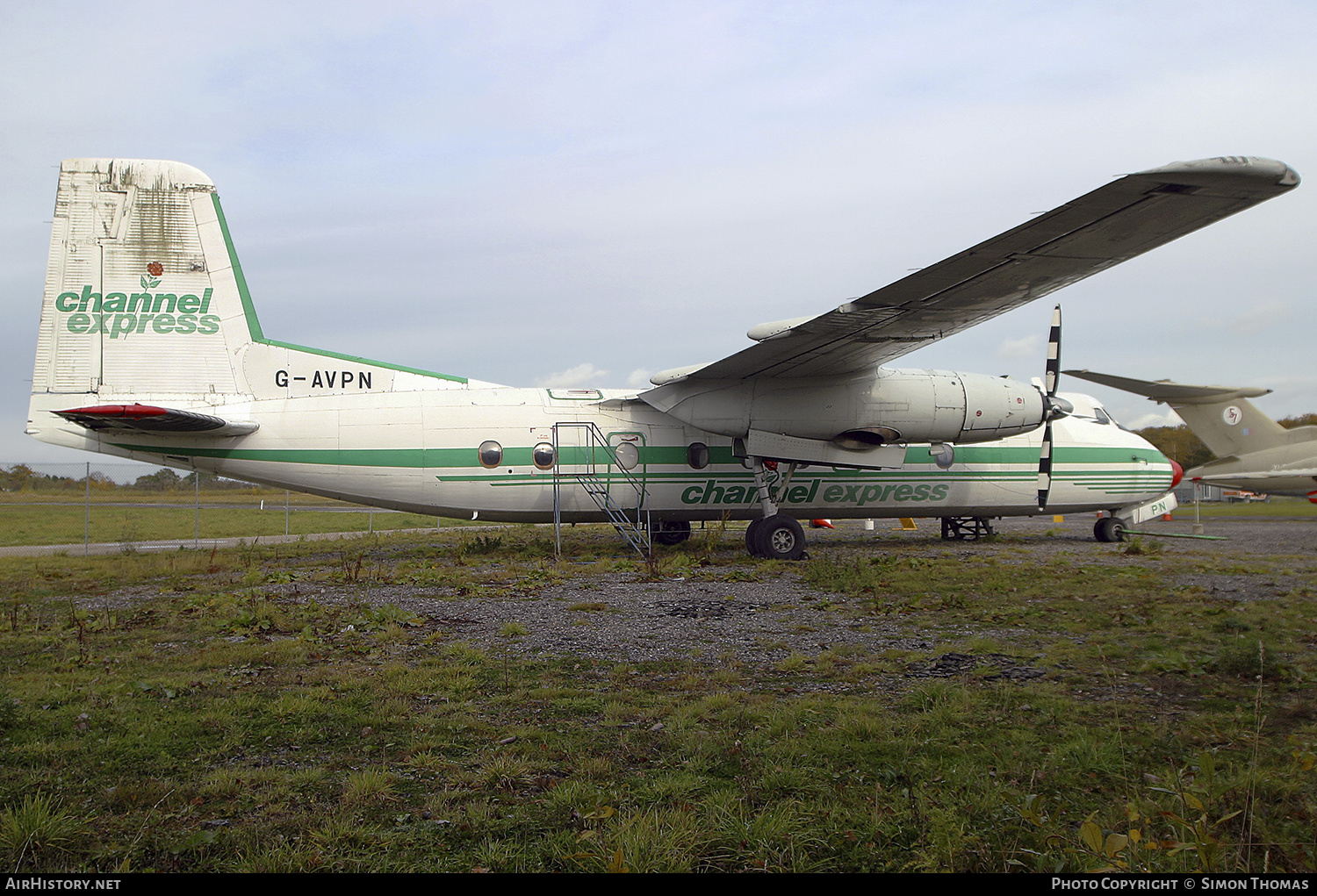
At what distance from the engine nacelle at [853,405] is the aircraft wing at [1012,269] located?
359 mm

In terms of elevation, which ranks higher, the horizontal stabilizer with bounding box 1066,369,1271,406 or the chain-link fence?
the horizontal stabilizer with bounding box 1066,369,1271,406

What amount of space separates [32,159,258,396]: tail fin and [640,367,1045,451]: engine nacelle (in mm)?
7456

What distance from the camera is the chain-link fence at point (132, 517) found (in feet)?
70.2

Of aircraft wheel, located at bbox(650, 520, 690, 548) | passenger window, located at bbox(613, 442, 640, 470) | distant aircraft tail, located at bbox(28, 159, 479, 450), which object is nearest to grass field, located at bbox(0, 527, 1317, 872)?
distant aircraft tail, located at bbox(28, 159, 479, 450)

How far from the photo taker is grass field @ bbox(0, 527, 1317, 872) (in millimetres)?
2691

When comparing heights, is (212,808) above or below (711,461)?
below

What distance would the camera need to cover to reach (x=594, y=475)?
44.8 feet

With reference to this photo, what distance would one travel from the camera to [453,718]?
4.34 m

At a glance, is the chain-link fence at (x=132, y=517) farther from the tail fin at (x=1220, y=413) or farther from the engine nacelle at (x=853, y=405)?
the tail fin at (x=1220, y=413)

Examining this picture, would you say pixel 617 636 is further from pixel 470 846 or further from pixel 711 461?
pixel 711 461

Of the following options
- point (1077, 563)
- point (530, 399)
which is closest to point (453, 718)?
point (530, 399)

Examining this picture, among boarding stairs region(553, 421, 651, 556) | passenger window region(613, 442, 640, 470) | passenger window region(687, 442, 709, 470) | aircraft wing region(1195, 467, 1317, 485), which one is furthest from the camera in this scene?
aircraft wing region(1195, 467, 1317, 485)

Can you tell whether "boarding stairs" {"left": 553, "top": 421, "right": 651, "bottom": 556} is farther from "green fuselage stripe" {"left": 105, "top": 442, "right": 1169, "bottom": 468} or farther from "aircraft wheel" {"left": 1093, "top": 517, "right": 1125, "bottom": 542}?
"aircraft wheel" {"left": 1093, "top": 517, "right": 1125, "bottom": 542}
